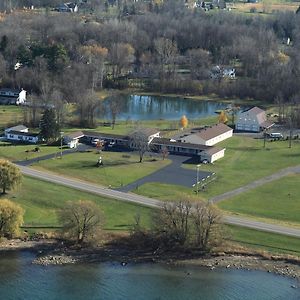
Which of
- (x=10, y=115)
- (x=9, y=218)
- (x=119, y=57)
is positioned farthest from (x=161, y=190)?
(x=119, y=57)

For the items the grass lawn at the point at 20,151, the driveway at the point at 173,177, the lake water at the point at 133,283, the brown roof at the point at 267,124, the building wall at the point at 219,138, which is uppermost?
the brown roof at the point at 267,124

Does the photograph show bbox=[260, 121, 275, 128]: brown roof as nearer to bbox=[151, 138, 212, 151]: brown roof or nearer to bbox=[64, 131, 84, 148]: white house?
bbox=[151, 138, 212, 151]: brown roof

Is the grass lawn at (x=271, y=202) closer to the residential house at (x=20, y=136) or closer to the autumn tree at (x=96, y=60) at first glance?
the residential house at (x=20, y=136)

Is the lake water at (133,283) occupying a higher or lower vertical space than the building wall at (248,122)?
lower

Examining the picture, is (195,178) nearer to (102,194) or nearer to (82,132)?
(102,194)

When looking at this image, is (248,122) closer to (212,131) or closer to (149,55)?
(212,131)

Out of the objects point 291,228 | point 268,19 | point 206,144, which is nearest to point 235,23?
point 268,19

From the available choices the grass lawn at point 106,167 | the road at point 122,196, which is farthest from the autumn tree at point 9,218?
the grass lawn at point 106,167
